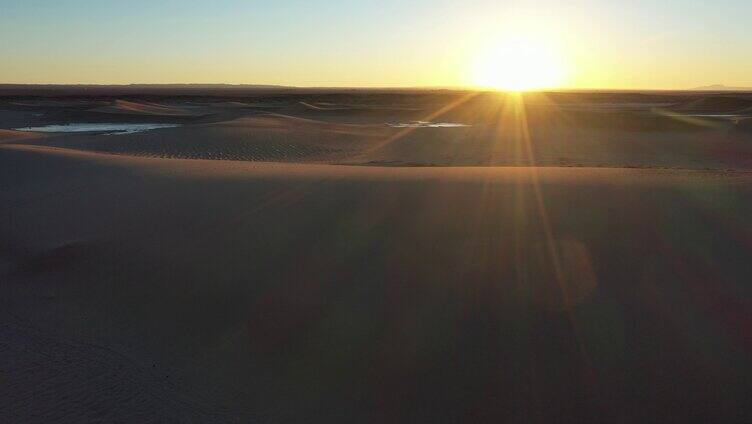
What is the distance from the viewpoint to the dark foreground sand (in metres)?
4.83

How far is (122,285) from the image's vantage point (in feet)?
22.4

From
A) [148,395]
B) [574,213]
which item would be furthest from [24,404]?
[574,213]

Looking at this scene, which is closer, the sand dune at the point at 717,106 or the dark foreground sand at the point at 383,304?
the dark foreground sand at the point at 383,304

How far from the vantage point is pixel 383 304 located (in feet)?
20.1

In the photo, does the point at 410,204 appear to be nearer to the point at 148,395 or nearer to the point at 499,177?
the point at 499,177

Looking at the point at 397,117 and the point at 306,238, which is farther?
the point at 397,117

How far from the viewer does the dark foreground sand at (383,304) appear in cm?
483

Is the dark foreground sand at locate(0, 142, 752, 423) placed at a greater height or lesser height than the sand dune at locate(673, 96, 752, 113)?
lesser

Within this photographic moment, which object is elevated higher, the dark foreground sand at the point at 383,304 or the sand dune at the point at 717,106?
the sand dune at the point at 717,106

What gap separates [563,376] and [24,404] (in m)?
4.00

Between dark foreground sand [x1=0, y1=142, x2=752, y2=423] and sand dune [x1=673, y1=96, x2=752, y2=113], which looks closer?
dark foreground sand [x1=0, y1=142, x2=752, y2=423]

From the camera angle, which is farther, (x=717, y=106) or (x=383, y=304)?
(x=717, y=106)

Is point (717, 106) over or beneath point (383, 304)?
over

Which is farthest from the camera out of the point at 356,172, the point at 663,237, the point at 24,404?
the point at 356,172
